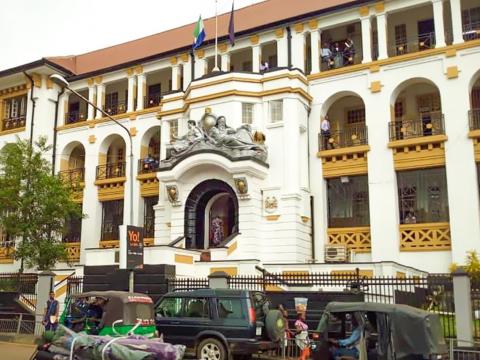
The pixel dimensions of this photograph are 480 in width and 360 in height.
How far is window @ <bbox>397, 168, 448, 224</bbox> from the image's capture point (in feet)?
81.0

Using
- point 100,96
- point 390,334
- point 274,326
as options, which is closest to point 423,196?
point 274,326

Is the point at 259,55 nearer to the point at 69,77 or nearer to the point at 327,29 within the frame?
the point at 327,29

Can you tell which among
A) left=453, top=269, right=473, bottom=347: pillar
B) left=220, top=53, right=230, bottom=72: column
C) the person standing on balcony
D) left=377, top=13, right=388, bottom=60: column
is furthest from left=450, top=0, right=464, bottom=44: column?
left=453, top=269, right=473, bottom=347: pillar

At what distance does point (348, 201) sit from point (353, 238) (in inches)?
73.0

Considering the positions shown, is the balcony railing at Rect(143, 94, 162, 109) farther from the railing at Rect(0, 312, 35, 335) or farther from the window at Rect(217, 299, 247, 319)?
the window at Rect(217, 299, 247, 319)

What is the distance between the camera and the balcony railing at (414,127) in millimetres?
25328

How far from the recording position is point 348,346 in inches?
427

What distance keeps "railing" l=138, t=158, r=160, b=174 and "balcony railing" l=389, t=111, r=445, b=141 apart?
12977mm

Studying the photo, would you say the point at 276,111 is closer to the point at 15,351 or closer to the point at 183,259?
the point at 183,259

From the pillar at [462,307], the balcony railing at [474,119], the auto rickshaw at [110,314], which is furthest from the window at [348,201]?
the auto rickshaw at [110,314]

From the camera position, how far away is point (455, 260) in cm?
2309

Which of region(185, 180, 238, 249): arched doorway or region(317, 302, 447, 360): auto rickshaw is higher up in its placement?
region(185, 180, 238, 249): arched doorway

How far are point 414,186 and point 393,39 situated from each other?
25.9 ft

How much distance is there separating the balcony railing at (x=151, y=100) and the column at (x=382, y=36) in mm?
13550
